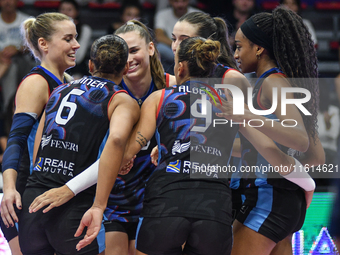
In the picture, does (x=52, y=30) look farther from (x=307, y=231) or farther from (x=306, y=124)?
(x=307, y=231)

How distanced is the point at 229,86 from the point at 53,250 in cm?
148

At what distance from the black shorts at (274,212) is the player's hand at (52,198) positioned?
1144 millimetres

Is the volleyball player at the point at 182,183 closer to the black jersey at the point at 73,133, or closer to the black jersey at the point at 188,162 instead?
the black jersey at the point at 188,162

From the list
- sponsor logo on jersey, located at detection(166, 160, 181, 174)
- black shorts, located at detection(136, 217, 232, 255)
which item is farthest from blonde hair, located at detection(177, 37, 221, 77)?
black shorts, located at detection(136, 217, 232, 255)

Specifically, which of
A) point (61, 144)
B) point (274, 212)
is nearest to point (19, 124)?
point (61, 144)

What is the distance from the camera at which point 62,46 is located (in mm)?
3053

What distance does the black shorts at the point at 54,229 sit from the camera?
231 centimetres

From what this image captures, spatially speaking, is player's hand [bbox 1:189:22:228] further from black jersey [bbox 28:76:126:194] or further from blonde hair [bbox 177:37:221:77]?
blonde hair [bbox 177:37:221:77]

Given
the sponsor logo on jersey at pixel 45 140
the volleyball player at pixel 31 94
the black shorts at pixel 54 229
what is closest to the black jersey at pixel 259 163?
the black shorts at pixel 54 229

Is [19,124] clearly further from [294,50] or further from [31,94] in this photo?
[294,50]

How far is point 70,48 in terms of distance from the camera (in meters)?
3.09

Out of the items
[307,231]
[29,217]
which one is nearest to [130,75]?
[29,217]

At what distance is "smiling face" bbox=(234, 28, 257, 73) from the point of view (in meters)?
2.75

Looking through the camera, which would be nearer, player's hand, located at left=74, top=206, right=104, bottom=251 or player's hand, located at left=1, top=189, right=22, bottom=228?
player's hand, located at left=74, top=206, right=104, bottom=251
